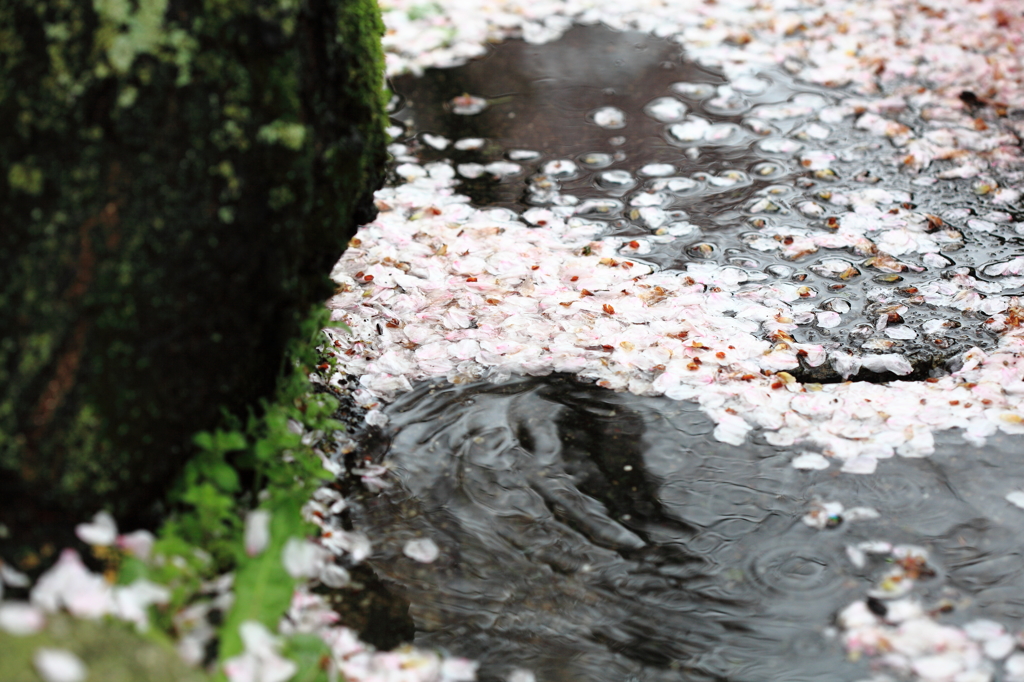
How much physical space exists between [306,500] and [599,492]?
0.91m

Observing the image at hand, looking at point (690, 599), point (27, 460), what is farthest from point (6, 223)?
point (690, 599)

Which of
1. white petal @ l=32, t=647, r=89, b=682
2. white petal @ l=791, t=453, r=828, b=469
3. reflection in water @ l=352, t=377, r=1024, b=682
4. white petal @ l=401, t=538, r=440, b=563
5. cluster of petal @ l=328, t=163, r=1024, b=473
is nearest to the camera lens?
white petal @ l=32, t=647, r=89, b=682

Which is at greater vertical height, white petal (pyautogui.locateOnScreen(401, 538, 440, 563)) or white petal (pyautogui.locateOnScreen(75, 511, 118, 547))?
white petal (pyautogui.locateOnScreen(75, 511, 118, 547))

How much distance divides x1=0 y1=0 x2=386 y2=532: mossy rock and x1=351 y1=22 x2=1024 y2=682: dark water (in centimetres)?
82

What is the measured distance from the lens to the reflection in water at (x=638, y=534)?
219cm

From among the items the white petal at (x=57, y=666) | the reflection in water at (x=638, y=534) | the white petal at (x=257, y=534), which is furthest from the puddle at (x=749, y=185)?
the white petal at (x=57, y=666)

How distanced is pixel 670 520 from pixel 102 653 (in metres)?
1.60

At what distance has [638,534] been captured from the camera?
8.25 ft

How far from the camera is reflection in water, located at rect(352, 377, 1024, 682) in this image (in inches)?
86.3

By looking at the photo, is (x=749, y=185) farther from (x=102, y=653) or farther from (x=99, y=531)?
(x=102, y=653)

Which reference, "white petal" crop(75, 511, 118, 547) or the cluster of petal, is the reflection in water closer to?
the cluster of petal

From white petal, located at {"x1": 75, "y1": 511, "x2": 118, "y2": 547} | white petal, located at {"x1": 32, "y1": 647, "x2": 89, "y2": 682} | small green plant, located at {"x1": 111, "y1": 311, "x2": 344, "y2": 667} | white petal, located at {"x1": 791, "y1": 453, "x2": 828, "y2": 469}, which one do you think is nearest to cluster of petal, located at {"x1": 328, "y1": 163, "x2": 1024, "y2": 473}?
white petal, located at {"x1": 791, "y1": 453, "x2": 828, "y2": 469}

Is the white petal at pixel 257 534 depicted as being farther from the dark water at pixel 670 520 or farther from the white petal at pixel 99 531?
the dark water at pixel 670 520

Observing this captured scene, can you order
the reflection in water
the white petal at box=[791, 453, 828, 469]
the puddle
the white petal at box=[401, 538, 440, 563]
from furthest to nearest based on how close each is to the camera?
the puddle, the white petal at box=[791, 453, 828, 469], the white petal at box=[401, 538, 440, 563], the reflection in water
